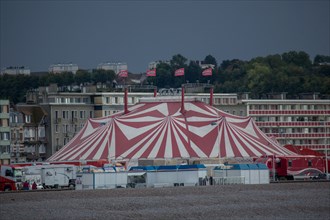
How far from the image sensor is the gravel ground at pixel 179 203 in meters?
56.8

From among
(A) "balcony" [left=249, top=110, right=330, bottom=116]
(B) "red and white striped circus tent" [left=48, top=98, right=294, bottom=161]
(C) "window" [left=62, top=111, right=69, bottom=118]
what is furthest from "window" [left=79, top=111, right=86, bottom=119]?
(B) "red and white striped circus tent" [left=48, top=98, right=294, bottom=161]

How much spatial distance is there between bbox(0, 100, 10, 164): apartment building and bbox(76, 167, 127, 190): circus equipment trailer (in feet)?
128

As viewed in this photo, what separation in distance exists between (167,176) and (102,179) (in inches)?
158

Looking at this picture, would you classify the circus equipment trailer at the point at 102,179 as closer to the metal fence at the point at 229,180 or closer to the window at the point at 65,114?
the metal fence at the point at 229,180

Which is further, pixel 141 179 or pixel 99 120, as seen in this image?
pixel 99 120

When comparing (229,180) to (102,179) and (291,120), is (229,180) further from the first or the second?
(291,120)

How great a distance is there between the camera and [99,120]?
93812 millimetres

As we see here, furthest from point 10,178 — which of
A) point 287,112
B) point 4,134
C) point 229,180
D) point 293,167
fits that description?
point 287,112

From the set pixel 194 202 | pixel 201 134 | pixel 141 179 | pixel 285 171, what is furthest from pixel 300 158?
pixel 194 202

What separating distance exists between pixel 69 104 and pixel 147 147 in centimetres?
4509

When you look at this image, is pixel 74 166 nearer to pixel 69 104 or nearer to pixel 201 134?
pixel 201 134

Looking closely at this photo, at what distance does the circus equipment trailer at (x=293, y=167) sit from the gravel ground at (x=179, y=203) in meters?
11.6

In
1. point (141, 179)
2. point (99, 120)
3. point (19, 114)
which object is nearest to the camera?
point (141, 179)

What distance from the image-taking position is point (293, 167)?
87.2 meters
